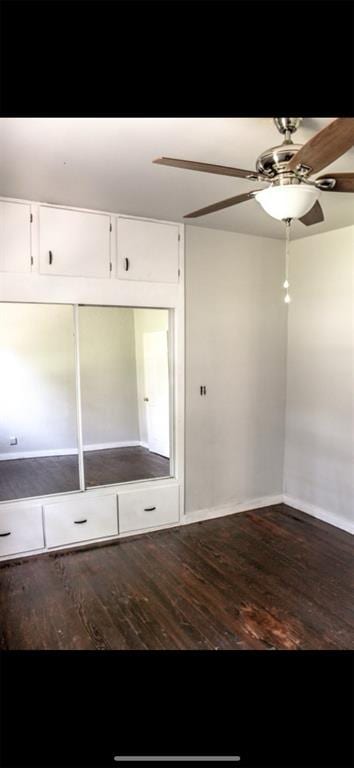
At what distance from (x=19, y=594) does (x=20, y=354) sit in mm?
1578

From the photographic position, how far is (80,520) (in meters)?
3.31

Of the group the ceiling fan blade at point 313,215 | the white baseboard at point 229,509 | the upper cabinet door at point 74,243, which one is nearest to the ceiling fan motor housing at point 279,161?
the ceiling fan blade at point 313,215

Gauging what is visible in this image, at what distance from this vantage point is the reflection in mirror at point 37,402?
10.3ft

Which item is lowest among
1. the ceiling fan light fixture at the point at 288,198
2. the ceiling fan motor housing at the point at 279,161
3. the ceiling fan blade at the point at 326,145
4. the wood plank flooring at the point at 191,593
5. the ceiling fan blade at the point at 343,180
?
the wood plank flooring at the point at 191,593

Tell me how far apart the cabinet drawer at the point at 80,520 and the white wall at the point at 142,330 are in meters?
0.61

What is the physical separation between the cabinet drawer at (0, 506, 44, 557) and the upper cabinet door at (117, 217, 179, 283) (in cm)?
183

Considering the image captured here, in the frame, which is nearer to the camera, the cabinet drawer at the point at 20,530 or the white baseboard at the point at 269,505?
the cabinet drawer at the point at 20,530

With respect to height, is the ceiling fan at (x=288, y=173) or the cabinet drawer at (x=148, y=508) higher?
the ceiling fan at (x=288, y=173)

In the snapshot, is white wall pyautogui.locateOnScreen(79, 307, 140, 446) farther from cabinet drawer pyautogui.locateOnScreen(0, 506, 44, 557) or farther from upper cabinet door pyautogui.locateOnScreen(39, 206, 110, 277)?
cabinet drawer pyautogui.locateOnScreen(0, 506, 44, 557)

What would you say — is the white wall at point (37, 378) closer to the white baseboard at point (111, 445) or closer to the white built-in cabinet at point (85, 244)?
the white baseboard at point (111, 445)

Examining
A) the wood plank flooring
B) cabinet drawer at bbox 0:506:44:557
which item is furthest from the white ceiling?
the wood plank flooring
